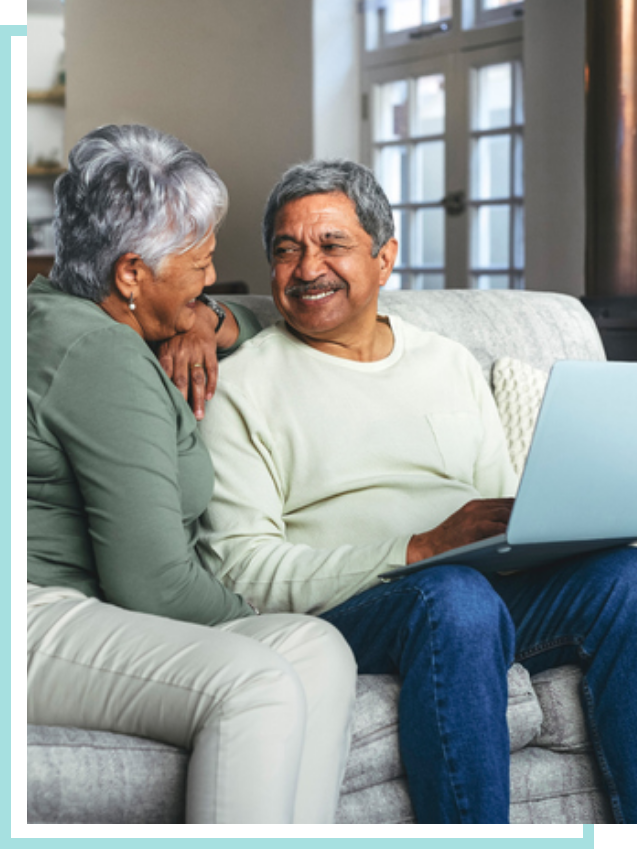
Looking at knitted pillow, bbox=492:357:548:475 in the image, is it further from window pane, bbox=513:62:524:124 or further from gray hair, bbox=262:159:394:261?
window pane, bbox=513:62:524:124

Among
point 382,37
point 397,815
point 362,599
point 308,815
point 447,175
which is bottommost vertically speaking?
point 397,815

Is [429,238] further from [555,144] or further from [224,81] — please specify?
[224,81]

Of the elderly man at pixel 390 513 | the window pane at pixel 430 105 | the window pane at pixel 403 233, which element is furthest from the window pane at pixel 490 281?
the elderly man at pixel 390 513

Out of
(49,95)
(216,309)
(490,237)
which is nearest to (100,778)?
(216,309)

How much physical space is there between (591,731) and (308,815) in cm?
52

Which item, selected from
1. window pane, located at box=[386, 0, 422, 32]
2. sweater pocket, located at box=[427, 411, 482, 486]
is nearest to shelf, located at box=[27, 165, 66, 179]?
window pane, located at box=[386, 0, 422, 32]

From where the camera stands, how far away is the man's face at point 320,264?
1.67 m

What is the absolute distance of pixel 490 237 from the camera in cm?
503

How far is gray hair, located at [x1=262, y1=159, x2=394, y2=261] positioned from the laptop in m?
0.61

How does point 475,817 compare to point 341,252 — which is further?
point 341,252

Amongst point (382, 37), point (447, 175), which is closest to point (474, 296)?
point (447, 175)

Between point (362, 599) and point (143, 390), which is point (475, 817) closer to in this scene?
point (362, 599)

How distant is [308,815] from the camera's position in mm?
1078

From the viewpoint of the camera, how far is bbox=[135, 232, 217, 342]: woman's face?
1.37 m
